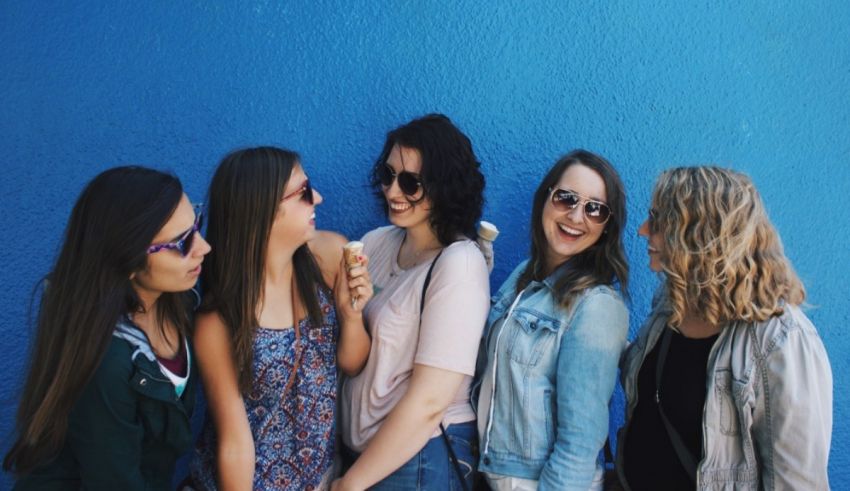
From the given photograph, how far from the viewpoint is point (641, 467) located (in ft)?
7.95

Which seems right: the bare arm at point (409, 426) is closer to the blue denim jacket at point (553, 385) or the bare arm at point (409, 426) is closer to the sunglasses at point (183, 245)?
the blue denim jacket at point (553, 385)

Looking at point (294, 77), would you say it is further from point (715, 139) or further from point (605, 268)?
point (715, 139)

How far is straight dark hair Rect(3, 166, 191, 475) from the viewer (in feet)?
6.77

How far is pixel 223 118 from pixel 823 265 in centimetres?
307

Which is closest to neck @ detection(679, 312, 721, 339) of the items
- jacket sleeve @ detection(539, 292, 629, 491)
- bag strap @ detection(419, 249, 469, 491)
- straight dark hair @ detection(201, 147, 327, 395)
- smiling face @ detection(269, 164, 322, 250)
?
jacket sleeve @ detection(539, 292, 629, 491)

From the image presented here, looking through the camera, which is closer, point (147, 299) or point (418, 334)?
point (147, 299)

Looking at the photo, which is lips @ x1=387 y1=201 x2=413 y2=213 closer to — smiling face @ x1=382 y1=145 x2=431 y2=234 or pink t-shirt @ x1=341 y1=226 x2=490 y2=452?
smiling face @ x1=382 y1=145 x2=431 y2=234

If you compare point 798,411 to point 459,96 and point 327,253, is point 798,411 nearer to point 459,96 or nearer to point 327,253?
point 327,253

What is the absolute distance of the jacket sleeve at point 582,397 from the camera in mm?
2307

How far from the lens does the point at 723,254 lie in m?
2.16

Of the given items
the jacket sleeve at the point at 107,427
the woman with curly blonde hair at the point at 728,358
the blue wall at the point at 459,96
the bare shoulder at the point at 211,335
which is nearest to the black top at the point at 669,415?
the woman with curly blonde hair at the point at 728,358

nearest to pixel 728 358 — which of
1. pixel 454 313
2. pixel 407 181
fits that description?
pixel 454 313

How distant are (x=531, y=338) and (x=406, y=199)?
0.74 m

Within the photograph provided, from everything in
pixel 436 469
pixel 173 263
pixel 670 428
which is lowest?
pixel 436 469
